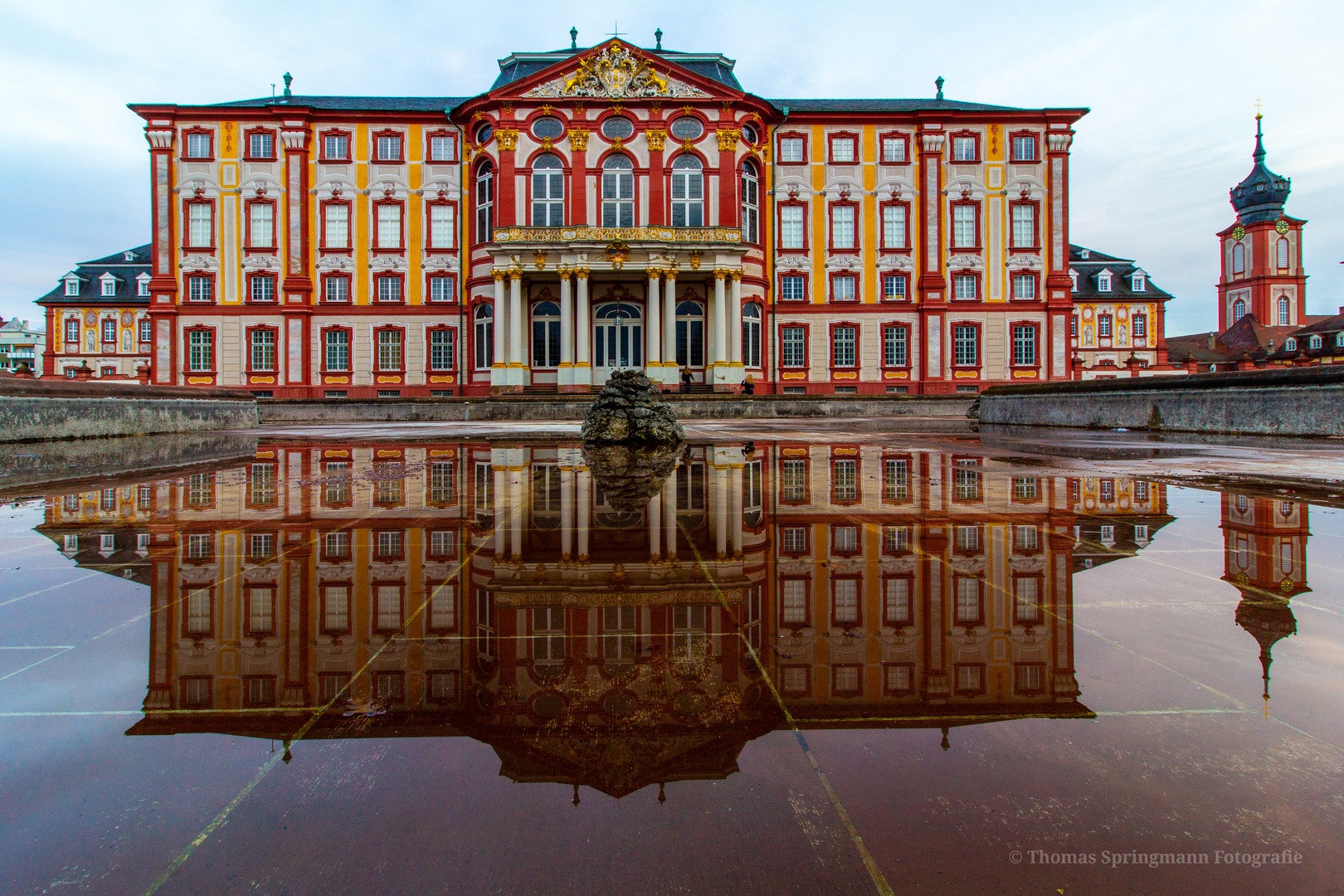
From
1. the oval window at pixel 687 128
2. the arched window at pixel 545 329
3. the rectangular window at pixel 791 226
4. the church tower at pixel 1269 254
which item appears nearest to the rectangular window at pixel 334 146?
the arched window at pixel 545 329

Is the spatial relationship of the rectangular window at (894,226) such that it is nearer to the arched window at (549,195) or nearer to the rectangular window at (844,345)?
the rectangular window at (844,345)

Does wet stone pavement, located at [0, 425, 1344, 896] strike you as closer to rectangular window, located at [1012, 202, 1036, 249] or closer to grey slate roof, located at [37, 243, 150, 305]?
rectangular window, located at [1012, 202, 1036, 249]

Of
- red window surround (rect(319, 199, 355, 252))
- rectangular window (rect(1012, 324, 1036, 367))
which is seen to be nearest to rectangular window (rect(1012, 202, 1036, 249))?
rectangular window (rect(1012, 324, 1036, 367))

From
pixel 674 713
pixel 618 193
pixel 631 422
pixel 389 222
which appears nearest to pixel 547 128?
pixel 618 193

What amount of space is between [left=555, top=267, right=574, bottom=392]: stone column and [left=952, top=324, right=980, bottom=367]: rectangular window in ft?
68.7

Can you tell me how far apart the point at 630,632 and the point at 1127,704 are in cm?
147

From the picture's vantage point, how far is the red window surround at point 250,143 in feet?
122

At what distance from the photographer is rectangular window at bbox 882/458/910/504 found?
5.70m

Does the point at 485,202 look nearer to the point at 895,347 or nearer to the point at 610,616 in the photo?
the point at 895,347

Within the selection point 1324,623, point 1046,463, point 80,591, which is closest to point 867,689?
point 1324,623

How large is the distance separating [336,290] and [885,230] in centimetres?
2976

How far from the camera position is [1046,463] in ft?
26.6

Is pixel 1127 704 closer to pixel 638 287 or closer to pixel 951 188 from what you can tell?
pixel 638 287

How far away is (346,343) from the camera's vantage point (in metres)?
38.5
